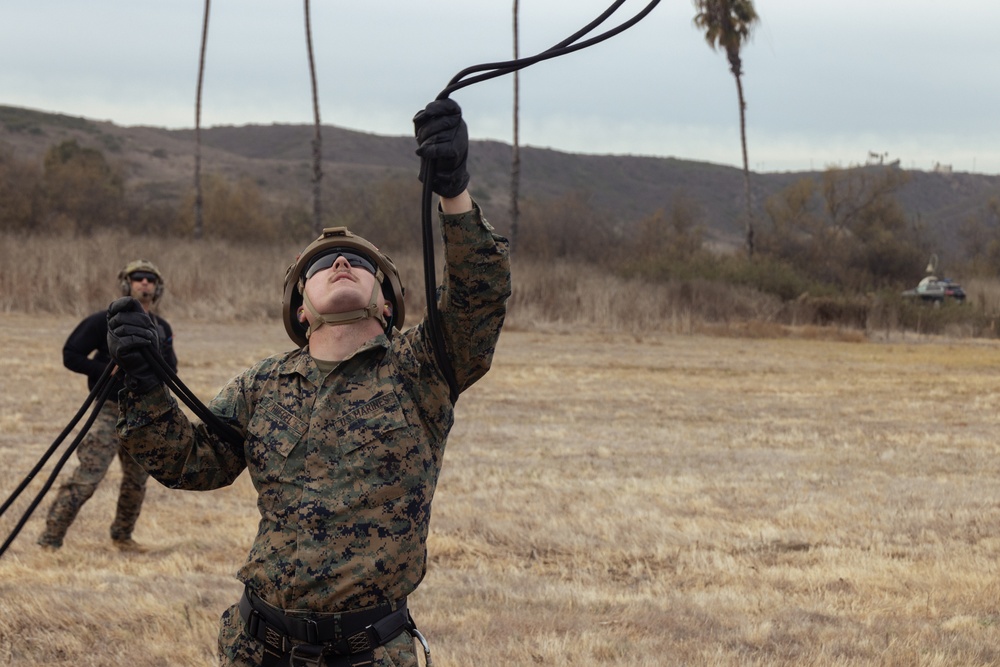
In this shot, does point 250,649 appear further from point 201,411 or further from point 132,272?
point 132,272

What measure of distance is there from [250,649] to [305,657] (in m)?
0.22

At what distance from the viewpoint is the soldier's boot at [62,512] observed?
7703 millimetres

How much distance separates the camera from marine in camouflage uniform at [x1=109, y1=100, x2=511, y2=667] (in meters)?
3.03

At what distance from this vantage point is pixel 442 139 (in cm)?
281

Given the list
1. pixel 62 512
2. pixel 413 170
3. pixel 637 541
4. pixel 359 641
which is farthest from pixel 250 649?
pixel 413 170

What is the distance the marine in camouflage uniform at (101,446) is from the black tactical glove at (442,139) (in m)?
4.81

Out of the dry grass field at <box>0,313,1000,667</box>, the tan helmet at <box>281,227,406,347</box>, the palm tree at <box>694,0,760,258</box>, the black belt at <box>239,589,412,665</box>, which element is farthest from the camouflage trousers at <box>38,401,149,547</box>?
the palm tree at <box>694,0,760,258</box>

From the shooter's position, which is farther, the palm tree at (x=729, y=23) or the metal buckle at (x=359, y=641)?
the palm tree at (x=729, y=23)

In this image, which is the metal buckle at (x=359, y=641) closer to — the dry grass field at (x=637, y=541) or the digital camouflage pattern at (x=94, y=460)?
the dry grass field at (x=637, y=541)

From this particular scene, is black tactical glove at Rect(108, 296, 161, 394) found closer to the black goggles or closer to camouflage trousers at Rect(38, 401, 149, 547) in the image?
the black goggles

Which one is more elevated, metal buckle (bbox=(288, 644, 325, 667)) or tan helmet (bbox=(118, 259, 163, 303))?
tan helmet (bbox=(118, 259, 163, 303))

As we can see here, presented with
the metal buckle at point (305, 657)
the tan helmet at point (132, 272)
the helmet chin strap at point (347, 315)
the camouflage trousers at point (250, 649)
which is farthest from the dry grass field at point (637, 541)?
the helmet chin strap at point (347, 315)

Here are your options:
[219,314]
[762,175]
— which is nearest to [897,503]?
[219,314]

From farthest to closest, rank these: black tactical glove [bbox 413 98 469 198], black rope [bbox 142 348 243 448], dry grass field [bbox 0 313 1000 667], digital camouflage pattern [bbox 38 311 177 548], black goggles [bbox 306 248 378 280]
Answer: digital camouflage pattern [bbox 38 311 177 548], dry grass field [bbox 0 313 1000 667], black goggles [bbox 306 248 378 280], black rope [bbox 142 348 243 448], black tactical glove [bbox 413 98 469 198]
